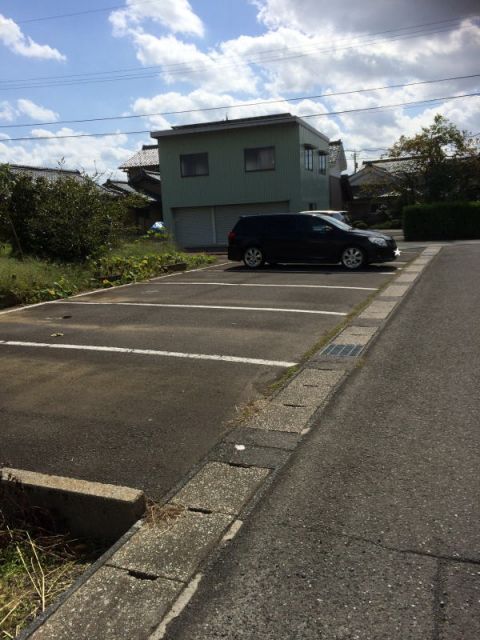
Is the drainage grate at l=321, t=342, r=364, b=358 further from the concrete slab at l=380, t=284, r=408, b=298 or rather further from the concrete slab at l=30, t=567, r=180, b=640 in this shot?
the concrete slab at l=380, t=284, r=408, b=298

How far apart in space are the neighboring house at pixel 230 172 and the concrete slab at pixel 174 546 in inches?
1005

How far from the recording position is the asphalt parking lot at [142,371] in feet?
12.1

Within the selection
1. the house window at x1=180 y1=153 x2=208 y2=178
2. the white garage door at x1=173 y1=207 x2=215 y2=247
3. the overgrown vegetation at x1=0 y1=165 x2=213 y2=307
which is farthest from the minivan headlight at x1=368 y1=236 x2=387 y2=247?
the house window at x1=180 y1=153 x2=208 y2=178

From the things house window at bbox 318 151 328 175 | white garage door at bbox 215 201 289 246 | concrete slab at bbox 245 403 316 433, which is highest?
house window at bbox 318 151 328 175

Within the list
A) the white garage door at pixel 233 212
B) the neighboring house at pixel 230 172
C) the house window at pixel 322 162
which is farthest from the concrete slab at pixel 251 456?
the house window at pixel 322 162

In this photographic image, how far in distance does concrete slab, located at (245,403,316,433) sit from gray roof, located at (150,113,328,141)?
24.6 meters

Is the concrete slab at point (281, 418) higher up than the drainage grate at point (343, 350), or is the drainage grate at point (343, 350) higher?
the drainage grate at point (343, 350)

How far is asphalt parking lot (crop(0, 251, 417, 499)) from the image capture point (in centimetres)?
367

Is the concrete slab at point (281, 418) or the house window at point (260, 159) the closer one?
the concrete slab at point (281, 418)

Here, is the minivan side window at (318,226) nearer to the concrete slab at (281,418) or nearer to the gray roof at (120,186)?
the concrete slab at (281,418)

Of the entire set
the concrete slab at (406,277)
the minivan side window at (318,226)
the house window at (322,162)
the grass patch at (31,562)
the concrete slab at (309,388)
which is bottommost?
the grass patch at (31,562)

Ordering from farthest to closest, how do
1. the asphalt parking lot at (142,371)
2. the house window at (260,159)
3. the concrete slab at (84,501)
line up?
the house window at (260,159) → the asphalt parking lot at (142,371) → the concrete slab at (84,501)

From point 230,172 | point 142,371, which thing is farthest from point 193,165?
point 142,371

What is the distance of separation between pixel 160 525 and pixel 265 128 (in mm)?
26722
